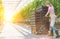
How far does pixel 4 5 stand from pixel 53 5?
538mm

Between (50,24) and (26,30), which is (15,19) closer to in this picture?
(26,30)

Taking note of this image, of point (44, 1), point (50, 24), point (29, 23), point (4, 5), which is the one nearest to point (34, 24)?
point (29, 23)

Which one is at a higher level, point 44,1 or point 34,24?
point 44,1

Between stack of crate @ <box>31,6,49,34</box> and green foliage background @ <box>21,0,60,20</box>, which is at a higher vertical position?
green foliage background @ <box>21,0,60,20</box>

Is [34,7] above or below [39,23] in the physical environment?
above

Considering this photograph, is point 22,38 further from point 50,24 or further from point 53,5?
point 53,5

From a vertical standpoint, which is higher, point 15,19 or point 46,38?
point 15,19

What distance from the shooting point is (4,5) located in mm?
1537

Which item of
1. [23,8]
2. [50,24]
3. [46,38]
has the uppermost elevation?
[23,8]

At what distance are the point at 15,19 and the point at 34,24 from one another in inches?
8.6

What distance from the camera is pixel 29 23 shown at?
61.0 inches

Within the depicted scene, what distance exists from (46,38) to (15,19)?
1.32 ft

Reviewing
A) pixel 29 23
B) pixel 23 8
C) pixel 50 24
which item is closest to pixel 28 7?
pixel 23 8

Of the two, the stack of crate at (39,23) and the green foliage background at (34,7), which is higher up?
the green foliage background at (34,7)
